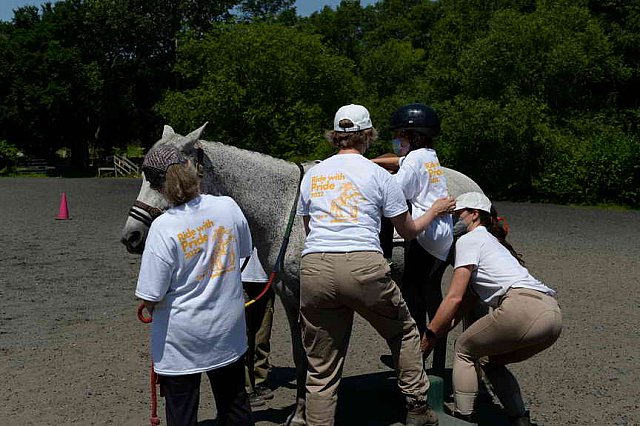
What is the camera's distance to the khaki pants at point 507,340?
4078 mm

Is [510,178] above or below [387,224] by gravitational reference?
below

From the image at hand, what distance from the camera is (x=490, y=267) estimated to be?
4.28m

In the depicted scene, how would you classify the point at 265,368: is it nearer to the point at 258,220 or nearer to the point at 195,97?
the point at 258,220

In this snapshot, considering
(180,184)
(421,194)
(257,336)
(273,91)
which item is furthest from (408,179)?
(273,91)

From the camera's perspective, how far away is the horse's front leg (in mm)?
4656

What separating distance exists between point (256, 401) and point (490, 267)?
7.67 ft

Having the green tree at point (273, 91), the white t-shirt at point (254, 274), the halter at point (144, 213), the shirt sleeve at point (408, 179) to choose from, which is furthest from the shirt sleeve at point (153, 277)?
the green tree at point (273, 91)

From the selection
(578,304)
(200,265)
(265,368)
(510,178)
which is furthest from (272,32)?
(200,265)

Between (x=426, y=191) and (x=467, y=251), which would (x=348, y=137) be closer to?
(x=426, y=191)

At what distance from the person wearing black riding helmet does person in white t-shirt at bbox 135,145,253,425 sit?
4.62 ft

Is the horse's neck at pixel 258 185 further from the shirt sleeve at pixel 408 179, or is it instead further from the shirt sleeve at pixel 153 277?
the shirt sleeve at pixel 153 277

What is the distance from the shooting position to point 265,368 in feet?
19.1

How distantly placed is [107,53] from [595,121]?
39933 mm

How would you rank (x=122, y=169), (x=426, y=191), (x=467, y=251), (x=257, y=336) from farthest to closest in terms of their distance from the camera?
(x=122, y=169) < (x=257, y=336) < (x=426, y=191) < (x=467, y=251)
